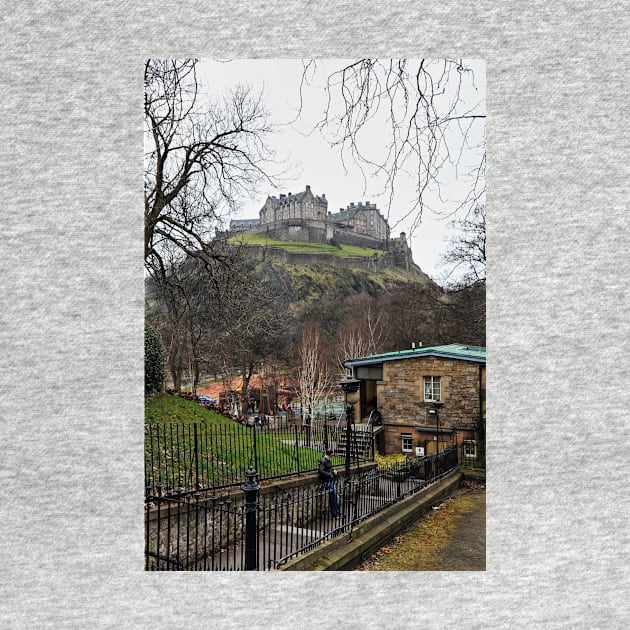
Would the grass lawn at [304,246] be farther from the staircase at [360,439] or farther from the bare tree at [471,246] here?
the staircase at [360,439]

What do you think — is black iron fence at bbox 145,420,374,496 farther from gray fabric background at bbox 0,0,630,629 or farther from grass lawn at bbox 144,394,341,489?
gray fabric background at bbox 0,0,630,629

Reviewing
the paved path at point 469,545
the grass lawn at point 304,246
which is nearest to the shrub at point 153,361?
the grass lawn at point 304,246

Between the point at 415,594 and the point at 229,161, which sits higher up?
the point at 229,161

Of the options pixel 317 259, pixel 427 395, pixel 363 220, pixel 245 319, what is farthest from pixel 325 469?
pixel 363 220

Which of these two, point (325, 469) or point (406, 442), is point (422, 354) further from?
point (325, 469)

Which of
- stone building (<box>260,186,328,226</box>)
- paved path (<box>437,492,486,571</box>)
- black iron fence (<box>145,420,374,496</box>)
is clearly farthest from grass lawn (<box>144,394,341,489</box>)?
stone building (<box>260,186,328,226</box>)

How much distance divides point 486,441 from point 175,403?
2260 mm

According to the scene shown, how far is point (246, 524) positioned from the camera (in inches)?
104

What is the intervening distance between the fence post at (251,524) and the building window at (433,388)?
1.34m

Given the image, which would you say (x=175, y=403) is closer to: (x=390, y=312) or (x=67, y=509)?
(x=67, y=509)


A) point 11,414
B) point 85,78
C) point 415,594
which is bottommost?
point 415,594

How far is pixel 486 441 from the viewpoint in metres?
2.61

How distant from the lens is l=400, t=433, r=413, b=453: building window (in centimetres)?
314

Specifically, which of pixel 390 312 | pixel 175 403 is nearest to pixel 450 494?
pixel 390 312
